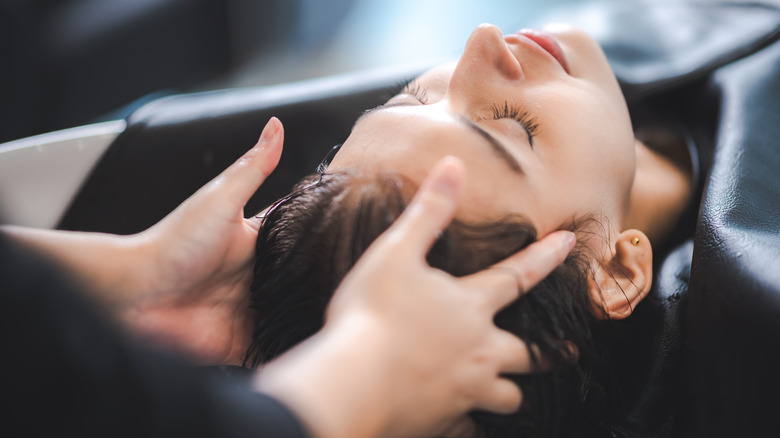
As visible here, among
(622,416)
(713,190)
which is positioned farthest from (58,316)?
(713,190)

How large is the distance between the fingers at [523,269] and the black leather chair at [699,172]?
0.60 ft

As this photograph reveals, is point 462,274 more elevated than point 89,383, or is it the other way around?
point 89,383

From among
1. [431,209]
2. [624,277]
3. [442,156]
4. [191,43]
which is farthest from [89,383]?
[191,43]

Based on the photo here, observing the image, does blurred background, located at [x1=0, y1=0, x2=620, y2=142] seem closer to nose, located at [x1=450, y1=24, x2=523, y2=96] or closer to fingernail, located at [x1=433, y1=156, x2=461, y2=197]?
nose, located at [x1=450, y1=24, x2=523, y2=96]

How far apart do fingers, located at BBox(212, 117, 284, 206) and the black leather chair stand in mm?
297

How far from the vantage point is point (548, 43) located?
0.88 meters

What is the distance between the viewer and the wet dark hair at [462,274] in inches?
24.9

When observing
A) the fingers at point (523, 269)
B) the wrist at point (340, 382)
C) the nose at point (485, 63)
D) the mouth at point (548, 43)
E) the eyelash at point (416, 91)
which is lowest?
the fingers at point (523, 269)

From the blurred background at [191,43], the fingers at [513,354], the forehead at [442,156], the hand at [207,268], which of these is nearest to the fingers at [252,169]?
the hand at [207,268]

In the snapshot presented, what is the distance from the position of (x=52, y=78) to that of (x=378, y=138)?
1668mm

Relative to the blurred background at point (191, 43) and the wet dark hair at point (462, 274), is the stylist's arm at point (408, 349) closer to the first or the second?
the wet dark hair at point (462, 274)

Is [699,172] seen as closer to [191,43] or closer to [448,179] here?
[448,179]

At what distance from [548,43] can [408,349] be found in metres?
0.56

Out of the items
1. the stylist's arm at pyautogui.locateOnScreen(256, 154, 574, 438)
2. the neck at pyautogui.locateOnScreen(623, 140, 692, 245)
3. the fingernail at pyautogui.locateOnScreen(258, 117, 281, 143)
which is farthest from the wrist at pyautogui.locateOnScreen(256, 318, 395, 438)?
the neck at pyautogui.locateOnScreen(623, 140, 692, 245)
